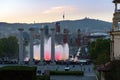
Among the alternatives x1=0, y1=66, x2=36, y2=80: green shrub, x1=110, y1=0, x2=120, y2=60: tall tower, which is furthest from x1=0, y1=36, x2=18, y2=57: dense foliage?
x1=0, y1=66, x2=36, y2=80: green shrub

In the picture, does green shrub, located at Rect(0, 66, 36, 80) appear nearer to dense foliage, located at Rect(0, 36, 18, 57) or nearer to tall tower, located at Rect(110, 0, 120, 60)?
tall tower, located at Rect(110, 0, 120, 60)

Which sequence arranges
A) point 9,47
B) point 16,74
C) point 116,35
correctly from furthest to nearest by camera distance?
point 9,47
point 16,74
point 116,35

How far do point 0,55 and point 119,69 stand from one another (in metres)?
130

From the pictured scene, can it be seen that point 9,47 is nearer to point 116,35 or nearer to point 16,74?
point 16,74

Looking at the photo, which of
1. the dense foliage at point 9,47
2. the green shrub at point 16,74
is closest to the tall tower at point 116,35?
the green shrub at point 16,74

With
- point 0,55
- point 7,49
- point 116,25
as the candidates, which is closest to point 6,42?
point 7,49

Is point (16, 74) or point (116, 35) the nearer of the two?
point (116, 35)

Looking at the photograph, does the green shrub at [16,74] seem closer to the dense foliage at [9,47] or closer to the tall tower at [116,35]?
the tall tower at [116,35]

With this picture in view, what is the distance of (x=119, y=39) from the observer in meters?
42.0

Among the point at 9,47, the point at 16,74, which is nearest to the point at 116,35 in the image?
the point at 16,74

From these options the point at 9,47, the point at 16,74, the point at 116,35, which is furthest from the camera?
the point at 9,47

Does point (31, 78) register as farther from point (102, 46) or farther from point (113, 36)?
point (102, 46)

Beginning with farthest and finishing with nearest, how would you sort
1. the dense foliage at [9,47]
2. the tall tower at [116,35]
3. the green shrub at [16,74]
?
the dense foliage at [9,47] < the green shrub at [16,74] < the tall tower at [116,35]

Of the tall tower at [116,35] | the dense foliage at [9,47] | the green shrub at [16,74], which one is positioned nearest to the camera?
the tall tower at [116,35]
